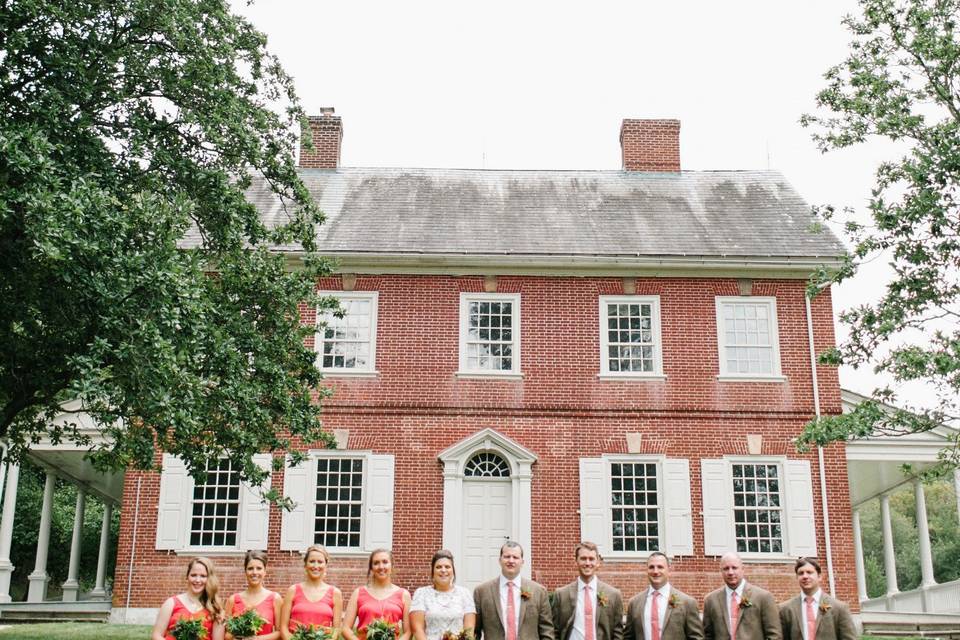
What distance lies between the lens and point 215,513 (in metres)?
16.4

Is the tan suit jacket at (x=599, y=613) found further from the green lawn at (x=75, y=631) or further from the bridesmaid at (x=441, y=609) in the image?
the green lawn at (x=75, y=631)

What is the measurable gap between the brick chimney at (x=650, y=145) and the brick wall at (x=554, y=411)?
462cm

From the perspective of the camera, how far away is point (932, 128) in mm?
11633

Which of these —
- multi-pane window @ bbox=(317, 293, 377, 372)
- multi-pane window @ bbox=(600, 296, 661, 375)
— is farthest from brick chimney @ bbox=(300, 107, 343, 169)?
multi-pane window @ bbox=(600, 296, 661, 375)

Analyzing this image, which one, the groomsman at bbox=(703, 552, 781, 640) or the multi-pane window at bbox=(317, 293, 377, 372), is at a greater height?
the multi-pane window at bbox=(317, 293, 377, 372)

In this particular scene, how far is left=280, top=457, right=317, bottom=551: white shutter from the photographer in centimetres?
1617

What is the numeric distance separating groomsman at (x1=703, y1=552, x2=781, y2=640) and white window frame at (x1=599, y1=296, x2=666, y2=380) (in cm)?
936

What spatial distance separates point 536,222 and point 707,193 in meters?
4.11

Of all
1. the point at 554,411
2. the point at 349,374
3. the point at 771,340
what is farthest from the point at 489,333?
the point at 771,340

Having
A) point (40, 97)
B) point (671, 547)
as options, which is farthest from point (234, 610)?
point (671, 547)

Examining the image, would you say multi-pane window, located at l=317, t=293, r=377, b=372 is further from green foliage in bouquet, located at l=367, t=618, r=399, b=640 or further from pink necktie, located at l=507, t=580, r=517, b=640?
green foliage in bouquet, located at l=367, t=618, r=399, b=640

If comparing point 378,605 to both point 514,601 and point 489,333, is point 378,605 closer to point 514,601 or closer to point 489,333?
point 514,601

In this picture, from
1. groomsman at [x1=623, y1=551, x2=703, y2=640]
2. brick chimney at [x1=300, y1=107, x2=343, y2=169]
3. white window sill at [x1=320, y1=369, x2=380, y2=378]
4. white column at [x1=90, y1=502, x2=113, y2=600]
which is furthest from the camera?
white column at [x1=90, y1=502, x2=113, y2=600]

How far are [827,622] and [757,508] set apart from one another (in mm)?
9079
